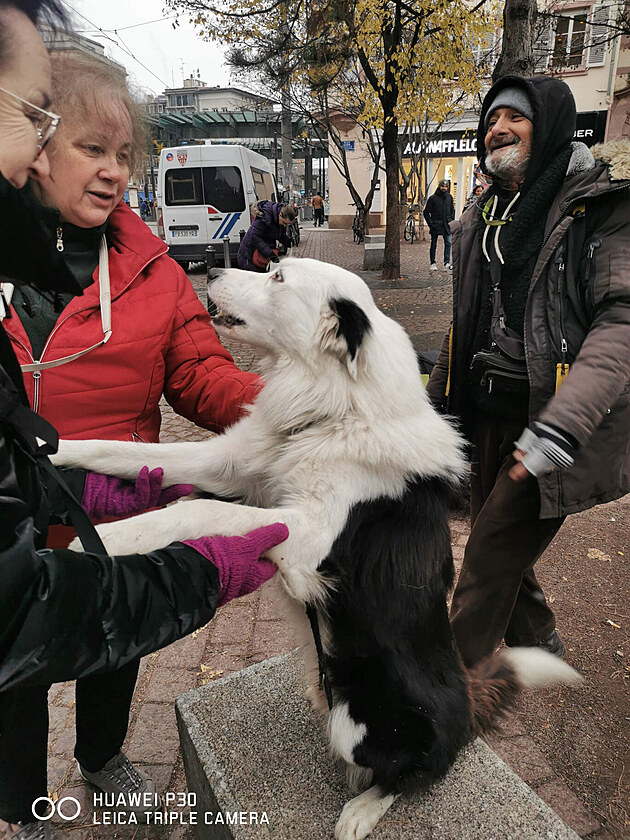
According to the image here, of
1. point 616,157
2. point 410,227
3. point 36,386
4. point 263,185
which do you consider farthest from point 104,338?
point 410,227

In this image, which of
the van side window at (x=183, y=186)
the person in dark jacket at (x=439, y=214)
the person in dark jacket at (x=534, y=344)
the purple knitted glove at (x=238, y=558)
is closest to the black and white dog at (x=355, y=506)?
the purple knitted glove at (x=238, y=558)

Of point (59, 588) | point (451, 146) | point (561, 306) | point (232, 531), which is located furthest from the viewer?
point (451, 146)

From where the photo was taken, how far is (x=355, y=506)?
168 cm

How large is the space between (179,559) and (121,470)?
75 cm

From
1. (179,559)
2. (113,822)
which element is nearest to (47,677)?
(179,559)

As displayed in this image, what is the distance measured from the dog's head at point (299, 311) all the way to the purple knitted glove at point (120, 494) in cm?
64

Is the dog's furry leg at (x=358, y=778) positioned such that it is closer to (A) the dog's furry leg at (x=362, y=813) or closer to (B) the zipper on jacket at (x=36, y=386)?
(A) the dog's furry leg at (x=362, y=813)

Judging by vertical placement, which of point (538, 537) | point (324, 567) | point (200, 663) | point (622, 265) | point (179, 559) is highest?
point (622, 265)

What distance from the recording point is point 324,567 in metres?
1.61

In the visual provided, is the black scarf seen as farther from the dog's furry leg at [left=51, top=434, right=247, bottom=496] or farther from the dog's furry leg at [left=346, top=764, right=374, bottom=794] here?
the dog's furry leg at [left=346, top=764, right=374, bottom=794]

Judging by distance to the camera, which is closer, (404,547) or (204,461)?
(404,547)

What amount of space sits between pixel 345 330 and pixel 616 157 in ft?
4.43

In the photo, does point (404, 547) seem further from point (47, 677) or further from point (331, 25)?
point (331, 25)

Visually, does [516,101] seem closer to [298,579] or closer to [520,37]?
[298,579]
